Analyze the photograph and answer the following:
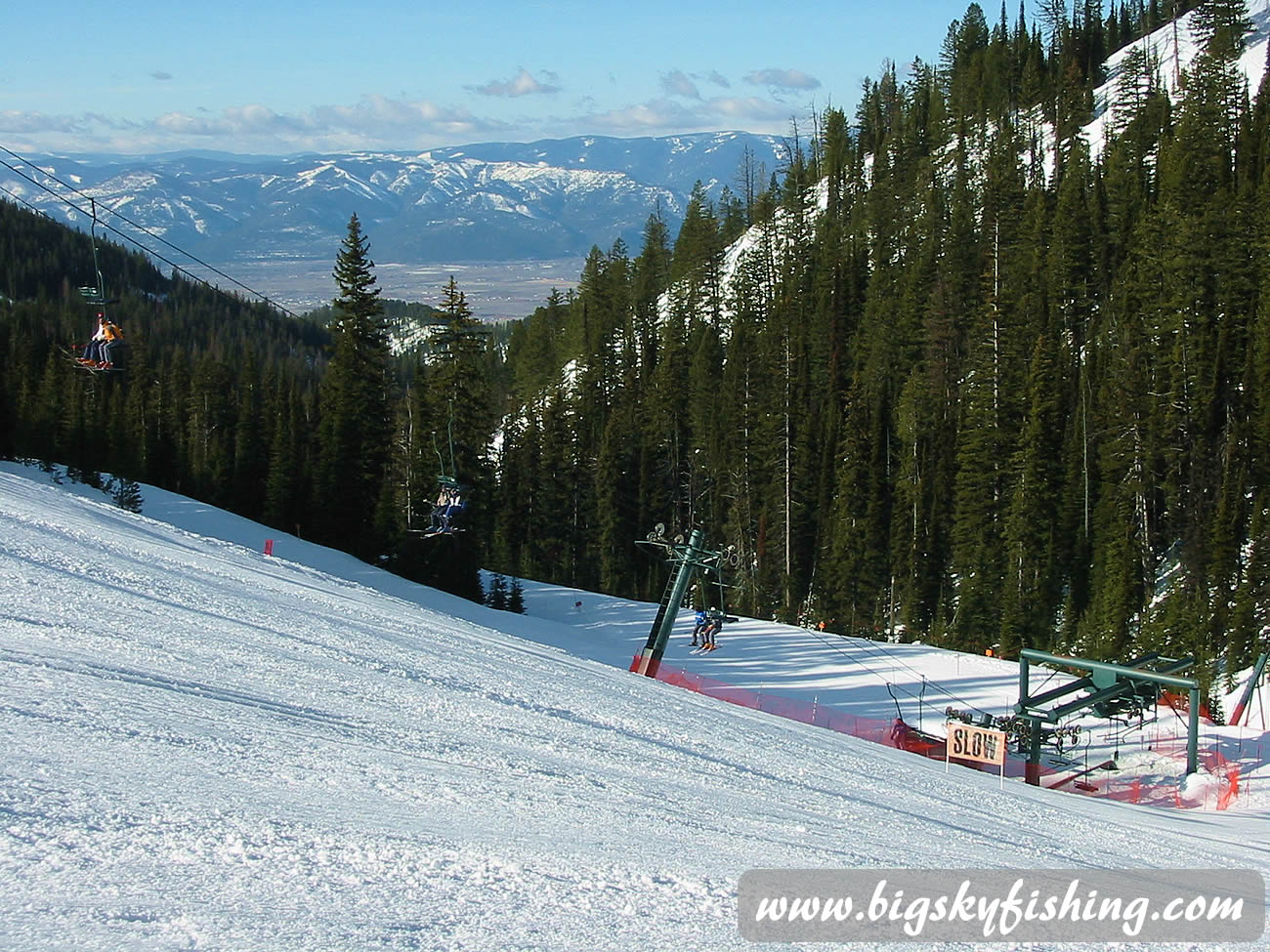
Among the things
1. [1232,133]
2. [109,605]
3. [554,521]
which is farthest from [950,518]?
[109,605]

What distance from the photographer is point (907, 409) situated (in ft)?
193

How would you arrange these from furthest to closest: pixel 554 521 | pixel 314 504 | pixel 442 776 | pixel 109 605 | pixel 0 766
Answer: pixel 554 521 → pixel 314 504 → pixel 109 605 → pixel 442 776 → pixel 0 766

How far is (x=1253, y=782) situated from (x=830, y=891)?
1926 cm

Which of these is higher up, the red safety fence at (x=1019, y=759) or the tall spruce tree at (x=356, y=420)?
the tall spruce tree at (x=356, y=420)

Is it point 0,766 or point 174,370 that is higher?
point 174,370

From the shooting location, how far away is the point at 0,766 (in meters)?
8.04

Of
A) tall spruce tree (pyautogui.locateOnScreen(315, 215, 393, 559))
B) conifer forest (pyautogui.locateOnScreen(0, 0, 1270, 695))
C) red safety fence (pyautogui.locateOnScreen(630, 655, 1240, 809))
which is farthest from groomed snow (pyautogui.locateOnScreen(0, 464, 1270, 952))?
tall spruce tree (pyautogui.locateOnScreen(315, 215, 393, 559))

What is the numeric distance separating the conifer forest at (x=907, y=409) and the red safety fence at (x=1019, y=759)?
1099cm

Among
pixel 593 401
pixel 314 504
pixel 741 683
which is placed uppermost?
pixel 593 401

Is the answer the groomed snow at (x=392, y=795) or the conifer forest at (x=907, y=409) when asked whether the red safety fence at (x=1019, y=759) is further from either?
the conifer forest at (x=907, y=409)

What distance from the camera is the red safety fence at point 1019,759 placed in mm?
22453

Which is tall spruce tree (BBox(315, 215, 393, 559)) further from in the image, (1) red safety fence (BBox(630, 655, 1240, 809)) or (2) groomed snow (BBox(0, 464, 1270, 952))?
(2) groomed snow (BBox(0, 464, 1270, 952))

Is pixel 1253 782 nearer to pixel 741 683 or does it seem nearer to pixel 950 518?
pixel 741 683

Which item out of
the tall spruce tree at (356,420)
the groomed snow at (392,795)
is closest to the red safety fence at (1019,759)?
the groomed snow at (392,795)
